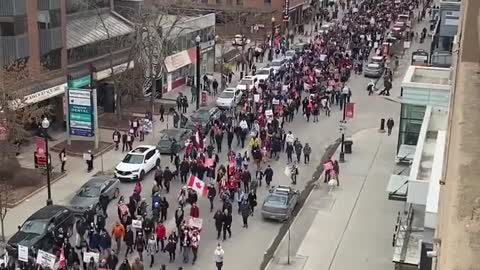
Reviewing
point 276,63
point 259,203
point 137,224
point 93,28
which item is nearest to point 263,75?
point 276,63

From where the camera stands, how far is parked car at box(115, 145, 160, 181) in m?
31.1

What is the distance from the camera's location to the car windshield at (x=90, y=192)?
27422mm

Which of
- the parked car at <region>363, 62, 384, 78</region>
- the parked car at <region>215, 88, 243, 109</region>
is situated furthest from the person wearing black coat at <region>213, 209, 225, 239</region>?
the parked car at <region>363, 62, 384, 78</region>

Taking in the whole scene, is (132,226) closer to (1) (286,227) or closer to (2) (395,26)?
(1) (286,227)

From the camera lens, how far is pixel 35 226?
24.0 metres

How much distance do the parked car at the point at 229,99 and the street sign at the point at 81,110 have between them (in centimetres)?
1157

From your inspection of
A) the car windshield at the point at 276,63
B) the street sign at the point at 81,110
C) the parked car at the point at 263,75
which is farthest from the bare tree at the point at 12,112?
the car windshield at the point at 276,63

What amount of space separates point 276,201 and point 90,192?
6862 mm

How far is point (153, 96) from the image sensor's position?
42906 millimetres

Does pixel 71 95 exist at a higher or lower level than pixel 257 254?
higher

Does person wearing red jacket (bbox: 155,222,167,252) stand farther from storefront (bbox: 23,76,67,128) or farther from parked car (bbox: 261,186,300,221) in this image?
storefront (bbox: 23,76,67,128)

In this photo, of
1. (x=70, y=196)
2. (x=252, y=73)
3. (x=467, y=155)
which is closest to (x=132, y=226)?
(x=70, y=196)

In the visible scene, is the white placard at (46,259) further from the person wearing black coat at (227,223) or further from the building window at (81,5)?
the building window at (81,5)

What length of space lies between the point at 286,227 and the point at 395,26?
52.0 metres
